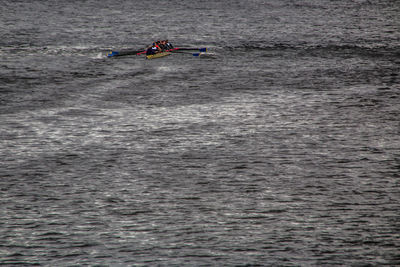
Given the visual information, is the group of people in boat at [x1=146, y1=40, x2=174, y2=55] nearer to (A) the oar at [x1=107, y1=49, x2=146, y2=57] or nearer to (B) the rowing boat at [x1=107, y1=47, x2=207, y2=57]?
(B) the rowing boat at [x1=107, y1=47, x2=207, y2=57]

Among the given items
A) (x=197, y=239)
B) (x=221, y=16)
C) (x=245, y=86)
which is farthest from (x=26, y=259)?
(x=221, y=16)

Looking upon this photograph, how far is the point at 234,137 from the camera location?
13.6ft

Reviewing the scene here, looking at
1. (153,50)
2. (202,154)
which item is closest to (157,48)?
(153,50)

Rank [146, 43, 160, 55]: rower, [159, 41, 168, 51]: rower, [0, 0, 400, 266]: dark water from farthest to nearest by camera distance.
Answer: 1. [159, 41, 168, 51]: rower
2. [146, 43, 160, 55]: rower
3. [0, 0, 400, 266]: dark water

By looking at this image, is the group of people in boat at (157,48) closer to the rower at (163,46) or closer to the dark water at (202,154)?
the rower at (163,46)

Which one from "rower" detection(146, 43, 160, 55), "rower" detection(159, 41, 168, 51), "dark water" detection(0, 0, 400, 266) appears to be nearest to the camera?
"dark water" detection(0, 0, 400, 266)

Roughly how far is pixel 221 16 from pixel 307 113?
20.8 feet

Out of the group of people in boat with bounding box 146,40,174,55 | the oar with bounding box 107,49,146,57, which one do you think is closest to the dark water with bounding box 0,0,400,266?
the oar with bounding box 107,49,146,57

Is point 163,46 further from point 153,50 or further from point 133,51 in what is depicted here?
point 133,51

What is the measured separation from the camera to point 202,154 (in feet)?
A: 12.3

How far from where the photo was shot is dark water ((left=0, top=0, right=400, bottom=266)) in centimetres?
245

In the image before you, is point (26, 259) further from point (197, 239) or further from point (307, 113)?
point (307, 113)

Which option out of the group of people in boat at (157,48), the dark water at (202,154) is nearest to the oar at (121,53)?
the dark water at (202,154)

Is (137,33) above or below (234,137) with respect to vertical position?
above
